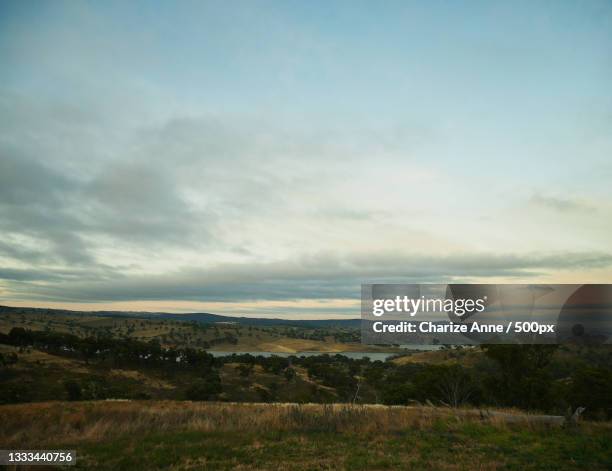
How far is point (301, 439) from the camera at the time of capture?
13.6 metres

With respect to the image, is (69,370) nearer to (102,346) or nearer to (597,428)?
(102,346)

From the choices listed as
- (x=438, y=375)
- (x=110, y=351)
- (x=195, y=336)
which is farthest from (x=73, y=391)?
(x=195, y=336)

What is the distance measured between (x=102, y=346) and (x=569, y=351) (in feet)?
282

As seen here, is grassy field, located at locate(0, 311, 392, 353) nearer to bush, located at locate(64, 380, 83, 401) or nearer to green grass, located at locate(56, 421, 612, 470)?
bush, located at locate(64, 380, 83, 401)

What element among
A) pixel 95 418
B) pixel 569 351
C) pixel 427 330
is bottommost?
pixel 569 351

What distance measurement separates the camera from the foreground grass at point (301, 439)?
36.2ft

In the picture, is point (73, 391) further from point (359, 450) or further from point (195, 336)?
point (195, 336)

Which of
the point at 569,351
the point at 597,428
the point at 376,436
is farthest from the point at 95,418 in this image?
the point at 569,351

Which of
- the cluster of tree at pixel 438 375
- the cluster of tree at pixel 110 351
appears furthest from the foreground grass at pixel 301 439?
the cluster of tree at pixel 110 351

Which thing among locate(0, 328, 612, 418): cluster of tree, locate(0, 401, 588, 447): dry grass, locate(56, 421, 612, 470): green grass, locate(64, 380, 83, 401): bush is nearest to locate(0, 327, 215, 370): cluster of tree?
locate(0, 328, 612, 418): cluster of tree

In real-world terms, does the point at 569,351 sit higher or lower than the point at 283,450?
lower

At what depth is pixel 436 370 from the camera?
1603 inches

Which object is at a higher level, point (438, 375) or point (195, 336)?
point (438, 375)

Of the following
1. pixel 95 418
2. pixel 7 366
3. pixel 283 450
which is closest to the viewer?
pixel 283 450
